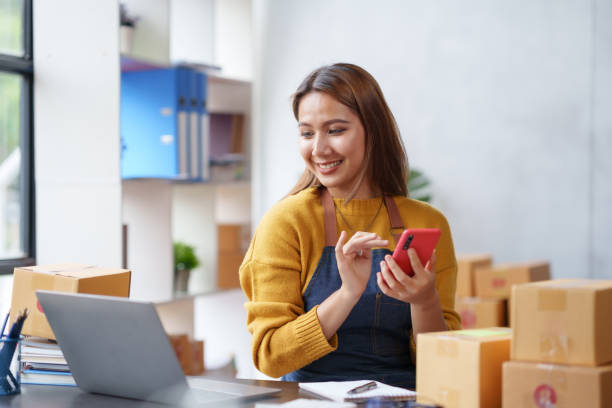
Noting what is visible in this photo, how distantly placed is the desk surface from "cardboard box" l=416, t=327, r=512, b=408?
9.2 inches

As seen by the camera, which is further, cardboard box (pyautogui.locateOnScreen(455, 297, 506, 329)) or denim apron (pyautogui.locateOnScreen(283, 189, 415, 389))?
cardboard box (pyautogui.locateOnScreen(455, 297, 506, 329))

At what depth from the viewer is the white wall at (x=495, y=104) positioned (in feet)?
12.3

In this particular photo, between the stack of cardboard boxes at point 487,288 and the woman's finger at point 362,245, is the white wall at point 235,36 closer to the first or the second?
the stack of cardboard boxes at point 487,288

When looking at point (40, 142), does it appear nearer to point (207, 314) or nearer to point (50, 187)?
point (50, 187)

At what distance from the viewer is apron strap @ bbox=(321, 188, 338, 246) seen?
5.95ft

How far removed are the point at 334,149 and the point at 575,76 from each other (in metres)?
2.46

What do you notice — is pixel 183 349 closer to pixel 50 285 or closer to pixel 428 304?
pixel 50 285

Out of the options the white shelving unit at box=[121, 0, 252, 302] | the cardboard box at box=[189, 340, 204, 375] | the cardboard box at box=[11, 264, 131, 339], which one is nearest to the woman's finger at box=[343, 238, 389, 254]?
the cardboard box at box=[11, 264, 131, 339]

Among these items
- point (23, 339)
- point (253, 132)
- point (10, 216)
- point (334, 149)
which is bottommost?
point (23, 339)

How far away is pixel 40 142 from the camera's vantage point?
10.6 feet

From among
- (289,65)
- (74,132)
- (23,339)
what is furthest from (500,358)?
(289,65)

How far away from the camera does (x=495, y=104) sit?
3973 millimetres

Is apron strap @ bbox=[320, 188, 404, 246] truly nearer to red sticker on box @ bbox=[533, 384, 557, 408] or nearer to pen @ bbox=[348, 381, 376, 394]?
pen @ bbox=[348, 381, 376, 394]

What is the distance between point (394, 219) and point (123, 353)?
829 millimetres
